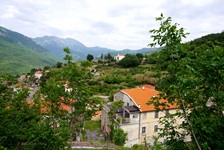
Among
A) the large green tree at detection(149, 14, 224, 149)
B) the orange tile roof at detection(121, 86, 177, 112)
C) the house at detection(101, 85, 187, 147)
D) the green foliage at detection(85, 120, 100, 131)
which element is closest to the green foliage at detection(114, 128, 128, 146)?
the house at detection(101, 85, 187, 147)

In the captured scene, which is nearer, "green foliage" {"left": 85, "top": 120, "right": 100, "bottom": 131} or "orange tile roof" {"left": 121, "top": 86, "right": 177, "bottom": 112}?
"orange tile roof" {"left": 121, "top": 86, "right": 177, "bottom": 112}

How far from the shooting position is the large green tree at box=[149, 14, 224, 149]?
179 inches

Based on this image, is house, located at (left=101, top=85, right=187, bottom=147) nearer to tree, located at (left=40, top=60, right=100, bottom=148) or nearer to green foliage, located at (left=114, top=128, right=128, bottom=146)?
green foliage, located at (left=114, top=128, right=128, bottom=146)

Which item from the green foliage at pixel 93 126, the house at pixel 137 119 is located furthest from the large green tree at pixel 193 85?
the green foliage at pixel 93 126

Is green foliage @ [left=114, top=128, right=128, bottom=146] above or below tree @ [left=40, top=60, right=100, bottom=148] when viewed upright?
below

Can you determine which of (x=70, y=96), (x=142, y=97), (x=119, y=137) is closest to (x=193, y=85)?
(x=70, y=96)

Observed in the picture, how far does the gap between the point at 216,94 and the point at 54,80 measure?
20.8ft

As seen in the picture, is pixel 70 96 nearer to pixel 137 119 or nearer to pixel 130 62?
pixel 137 119

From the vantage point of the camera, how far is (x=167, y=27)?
4.52 m

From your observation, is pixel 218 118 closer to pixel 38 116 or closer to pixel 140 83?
pixel 38 116

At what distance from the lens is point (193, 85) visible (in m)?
5.09

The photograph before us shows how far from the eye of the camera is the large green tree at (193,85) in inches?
179

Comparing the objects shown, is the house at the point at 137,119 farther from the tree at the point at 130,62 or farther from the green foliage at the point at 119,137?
the tree at the point at 130,62

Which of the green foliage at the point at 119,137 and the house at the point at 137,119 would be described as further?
the house at the point at 137,119
